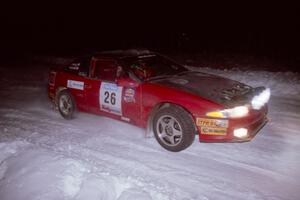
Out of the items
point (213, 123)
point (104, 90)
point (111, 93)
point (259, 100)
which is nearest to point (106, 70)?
point (104, 90)

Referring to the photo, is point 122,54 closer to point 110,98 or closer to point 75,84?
point 110,98

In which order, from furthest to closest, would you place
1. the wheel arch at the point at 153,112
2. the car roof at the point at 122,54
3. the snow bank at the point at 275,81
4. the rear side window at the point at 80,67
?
the snow bank at the point at 275,81, the rear side window at the point at 80,67, the car roof at the point at 122,54, the wheel arch at the point at 153,112

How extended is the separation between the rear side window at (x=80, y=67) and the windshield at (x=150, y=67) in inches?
40.0

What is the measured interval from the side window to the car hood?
2.86 ft

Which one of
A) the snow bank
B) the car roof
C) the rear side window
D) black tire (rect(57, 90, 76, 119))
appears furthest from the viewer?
the snow bank

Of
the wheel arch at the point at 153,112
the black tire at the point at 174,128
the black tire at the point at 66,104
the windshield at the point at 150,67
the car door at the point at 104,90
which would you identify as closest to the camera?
the black tire at the point at 174,128

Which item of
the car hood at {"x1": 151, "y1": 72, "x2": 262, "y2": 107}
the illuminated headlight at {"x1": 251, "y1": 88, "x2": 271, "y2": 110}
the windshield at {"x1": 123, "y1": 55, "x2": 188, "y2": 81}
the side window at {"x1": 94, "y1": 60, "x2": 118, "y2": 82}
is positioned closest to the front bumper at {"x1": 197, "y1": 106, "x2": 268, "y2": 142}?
the illuminated headlight at {"x1": 251, "y1": 88, "x2": 271, "y2": 110}

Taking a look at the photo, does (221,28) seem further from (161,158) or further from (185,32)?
(161,158)

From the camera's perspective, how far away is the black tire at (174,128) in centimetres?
524

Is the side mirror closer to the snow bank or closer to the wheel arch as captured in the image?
the wheel arch

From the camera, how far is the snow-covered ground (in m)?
4.32

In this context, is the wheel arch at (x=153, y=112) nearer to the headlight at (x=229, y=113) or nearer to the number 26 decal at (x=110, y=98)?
the headlight at (x=229, y=113)

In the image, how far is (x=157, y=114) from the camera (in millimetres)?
5535

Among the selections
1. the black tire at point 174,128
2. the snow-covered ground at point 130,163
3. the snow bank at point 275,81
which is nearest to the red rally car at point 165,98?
the black tire at point 174,128
